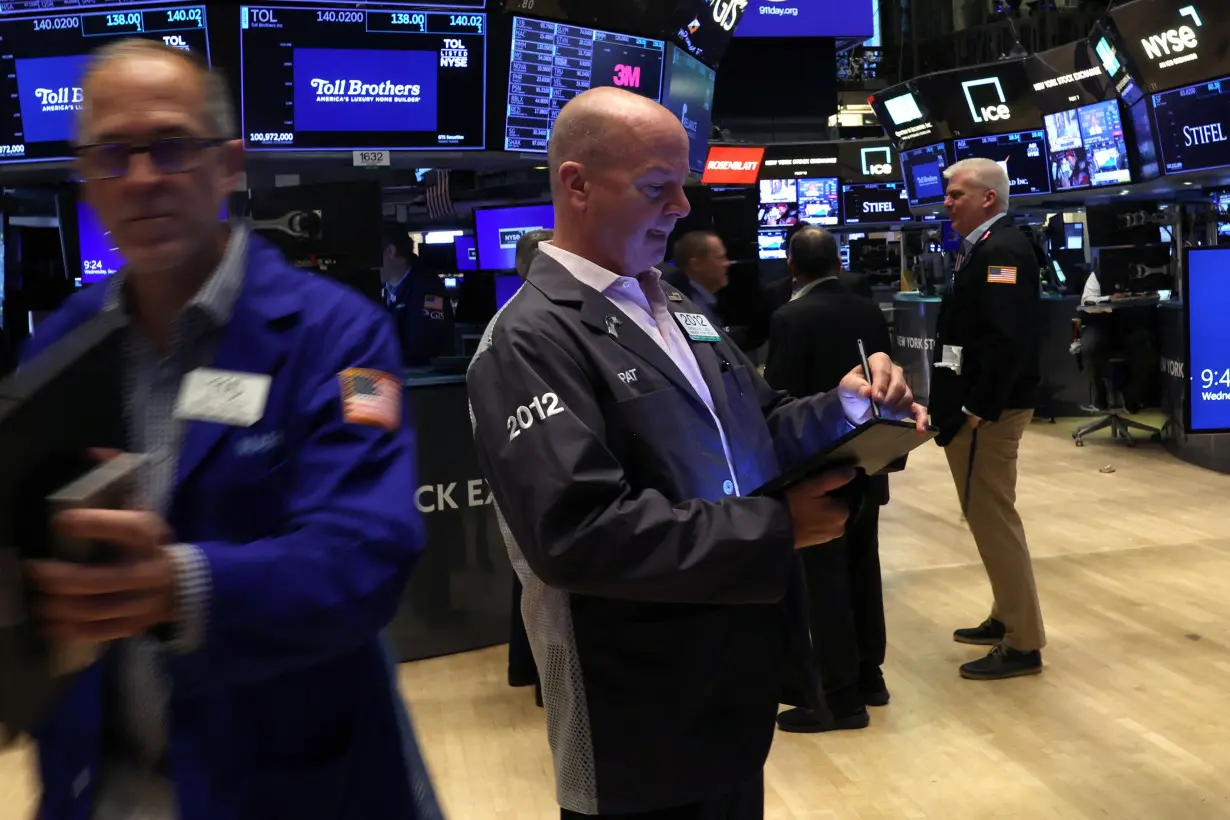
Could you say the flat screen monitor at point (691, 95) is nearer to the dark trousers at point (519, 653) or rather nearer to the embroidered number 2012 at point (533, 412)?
the dark trousers at point (519, 653)

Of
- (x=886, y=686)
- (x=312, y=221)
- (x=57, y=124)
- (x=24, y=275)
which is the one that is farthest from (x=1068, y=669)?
(x=24, y=275)

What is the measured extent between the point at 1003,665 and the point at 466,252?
241 inches

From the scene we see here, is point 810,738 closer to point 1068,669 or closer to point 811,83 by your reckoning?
point 1068,669

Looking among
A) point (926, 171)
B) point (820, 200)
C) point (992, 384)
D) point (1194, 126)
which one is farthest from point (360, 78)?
point (820, 200)

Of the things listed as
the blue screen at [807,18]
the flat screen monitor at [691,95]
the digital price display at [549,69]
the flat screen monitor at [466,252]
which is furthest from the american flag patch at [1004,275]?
the blue screen at [807,18]

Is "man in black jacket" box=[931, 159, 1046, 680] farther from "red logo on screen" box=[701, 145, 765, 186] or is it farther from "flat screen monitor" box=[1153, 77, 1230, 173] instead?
"red logo on screen" box=[701, 145, 765, 186]

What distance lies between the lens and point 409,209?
10.5 metres

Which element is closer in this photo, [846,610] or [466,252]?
[846,610]

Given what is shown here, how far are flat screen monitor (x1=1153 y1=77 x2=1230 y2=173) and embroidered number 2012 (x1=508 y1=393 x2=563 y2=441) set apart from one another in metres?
9.14

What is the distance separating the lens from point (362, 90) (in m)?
5.42

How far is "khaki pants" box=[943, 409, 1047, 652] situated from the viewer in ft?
14.8

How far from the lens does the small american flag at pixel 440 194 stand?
7968 millimetres

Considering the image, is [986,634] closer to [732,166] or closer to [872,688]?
[872,688]

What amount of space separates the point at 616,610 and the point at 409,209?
9.19m
